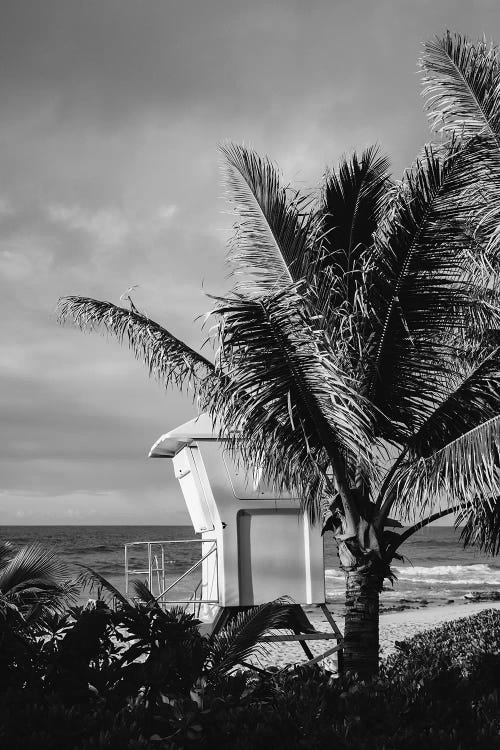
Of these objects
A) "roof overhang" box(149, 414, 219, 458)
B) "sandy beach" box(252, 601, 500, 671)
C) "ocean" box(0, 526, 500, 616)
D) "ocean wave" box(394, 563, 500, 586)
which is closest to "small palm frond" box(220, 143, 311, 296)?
"roof overhang" box(149, 414, 219, 458)

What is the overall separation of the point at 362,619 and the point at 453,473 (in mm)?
1714

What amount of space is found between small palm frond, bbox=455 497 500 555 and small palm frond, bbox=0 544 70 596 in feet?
14.9

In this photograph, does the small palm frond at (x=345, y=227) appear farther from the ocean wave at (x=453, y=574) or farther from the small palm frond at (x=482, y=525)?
the ocean wave at (x=453, y=574)

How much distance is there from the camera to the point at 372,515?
25.3ft

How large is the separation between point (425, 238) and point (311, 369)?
5.47 ft

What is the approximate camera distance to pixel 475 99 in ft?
28.3

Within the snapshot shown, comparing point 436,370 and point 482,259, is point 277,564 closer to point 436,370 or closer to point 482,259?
point 436,370

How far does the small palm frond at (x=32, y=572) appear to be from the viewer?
315 inches

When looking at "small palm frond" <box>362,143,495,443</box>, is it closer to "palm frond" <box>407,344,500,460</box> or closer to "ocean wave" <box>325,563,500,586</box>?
"palm frond" <box>407,344,500,460</box>

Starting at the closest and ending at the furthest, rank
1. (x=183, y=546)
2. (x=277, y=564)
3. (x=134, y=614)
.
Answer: (x=134, y=614), (x=277, y=564), (x=183, y=546)

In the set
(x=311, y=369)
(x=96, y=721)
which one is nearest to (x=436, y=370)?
(x=311, y=369)

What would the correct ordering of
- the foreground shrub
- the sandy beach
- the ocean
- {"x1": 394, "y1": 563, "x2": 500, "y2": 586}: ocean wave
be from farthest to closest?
{"x1": 394, "y1": 563, "x2": 500, "y2": 586}: ocean wave < the ocean < the sandy beach < the foreground shrub

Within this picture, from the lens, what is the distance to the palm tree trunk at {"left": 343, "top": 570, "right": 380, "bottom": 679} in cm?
740

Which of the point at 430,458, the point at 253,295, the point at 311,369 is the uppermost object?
the point at 253,295
